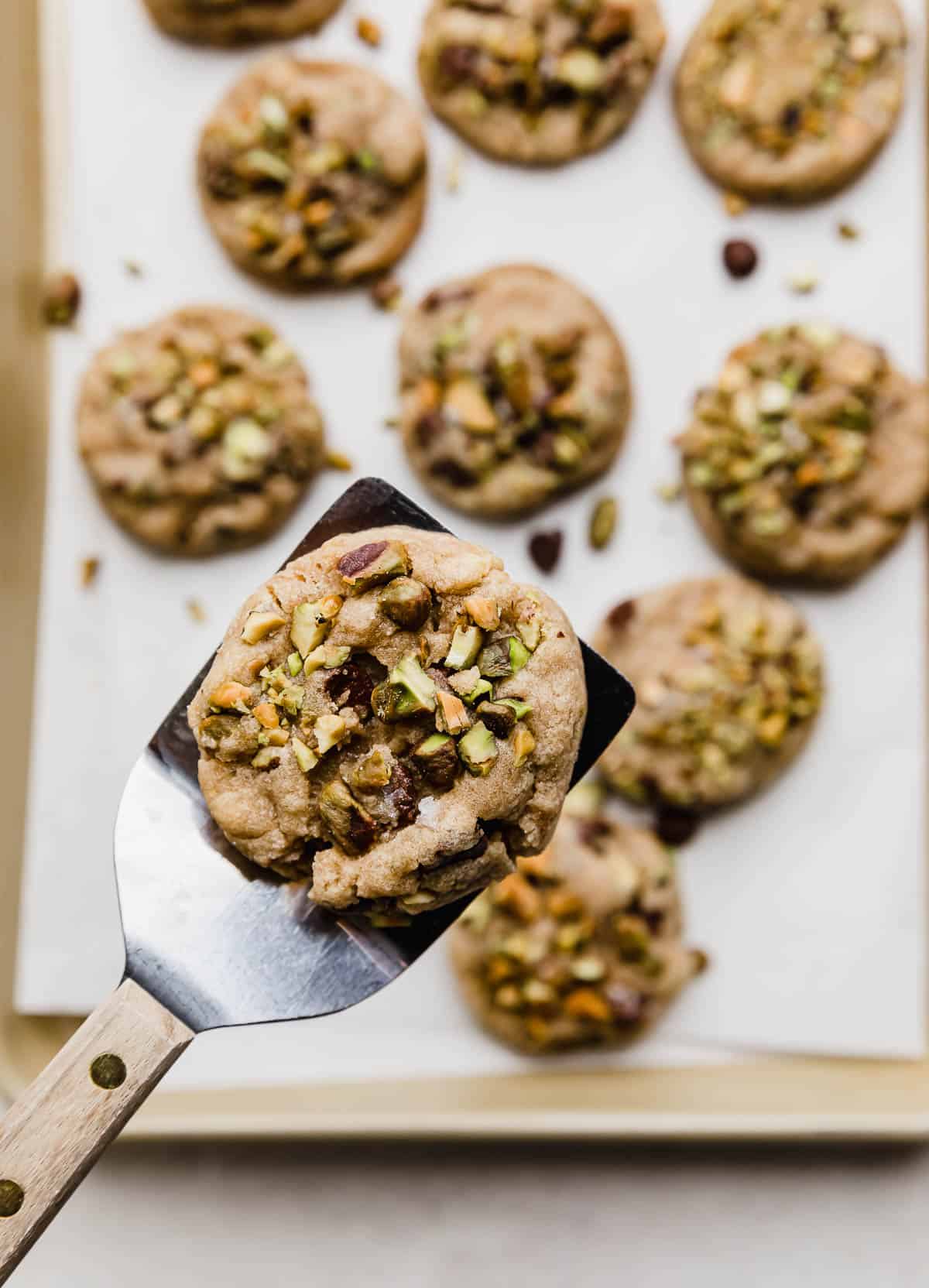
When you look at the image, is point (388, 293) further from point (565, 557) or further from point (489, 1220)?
point (489, 1220)

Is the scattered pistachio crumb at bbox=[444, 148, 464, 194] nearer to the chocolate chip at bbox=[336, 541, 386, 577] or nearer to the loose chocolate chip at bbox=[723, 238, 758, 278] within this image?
the loose chocolate chip at bbox=[723, 238, 758, 278]

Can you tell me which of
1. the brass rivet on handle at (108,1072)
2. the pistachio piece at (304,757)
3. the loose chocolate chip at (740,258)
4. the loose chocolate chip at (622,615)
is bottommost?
the brass rivet on handle at (108,1072)

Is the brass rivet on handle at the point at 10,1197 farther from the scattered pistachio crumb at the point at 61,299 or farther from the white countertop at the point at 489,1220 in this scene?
the scattered pistachio crumb at the point at 61,299

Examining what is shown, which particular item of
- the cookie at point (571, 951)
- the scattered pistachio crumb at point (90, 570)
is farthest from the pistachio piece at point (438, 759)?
the scattered pistachio crumb at point (90, 570)

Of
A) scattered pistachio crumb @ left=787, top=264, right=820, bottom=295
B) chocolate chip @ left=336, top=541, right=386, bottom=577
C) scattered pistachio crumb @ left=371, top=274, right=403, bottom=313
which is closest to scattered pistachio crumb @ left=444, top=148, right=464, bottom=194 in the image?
scattered pistachio crumb @ left=371, top=274, right=403, bottom=313

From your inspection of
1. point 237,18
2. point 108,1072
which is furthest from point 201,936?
point 237,18

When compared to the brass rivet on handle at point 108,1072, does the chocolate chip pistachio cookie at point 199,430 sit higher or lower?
higher

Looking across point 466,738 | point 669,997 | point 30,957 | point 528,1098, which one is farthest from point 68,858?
point 466,738
